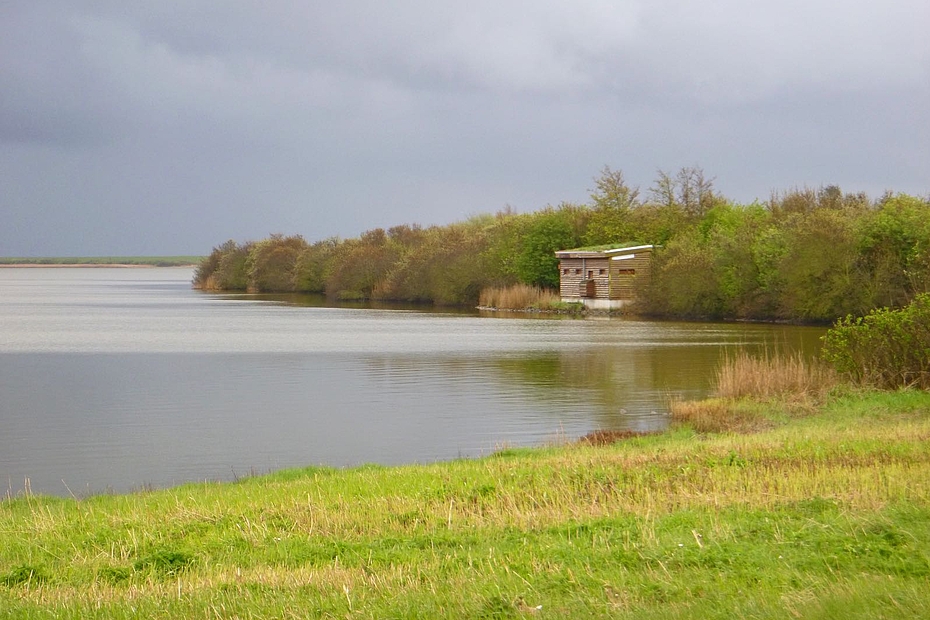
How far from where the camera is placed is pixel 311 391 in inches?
1199

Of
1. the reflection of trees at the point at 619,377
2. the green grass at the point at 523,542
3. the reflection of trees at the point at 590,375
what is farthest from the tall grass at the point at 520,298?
the green grass at the point at 523,542

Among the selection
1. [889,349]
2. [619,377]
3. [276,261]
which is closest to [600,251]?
[619,377]

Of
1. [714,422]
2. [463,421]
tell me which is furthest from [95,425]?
[714,422]

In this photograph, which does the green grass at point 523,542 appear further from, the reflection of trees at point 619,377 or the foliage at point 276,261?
the foliage at point 276,261

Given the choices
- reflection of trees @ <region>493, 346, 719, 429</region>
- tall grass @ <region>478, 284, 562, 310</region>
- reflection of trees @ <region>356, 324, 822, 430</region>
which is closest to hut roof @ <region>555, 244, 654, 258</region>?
tall grass @ <region>478, 284, 562, 310</region>

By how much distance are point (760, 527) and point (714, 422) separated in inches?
469

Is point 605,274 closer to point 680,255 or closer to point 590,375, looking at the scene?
point 680,255

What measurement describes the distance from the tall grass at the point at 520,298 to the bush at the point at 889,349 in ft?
174

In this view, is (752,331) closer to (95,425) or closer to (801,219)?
(801,219)

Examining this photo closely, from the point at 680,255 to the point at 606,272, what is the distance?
7672 mm

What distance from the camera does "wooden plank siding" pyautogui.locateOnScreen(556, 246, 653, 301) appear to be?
71438mm

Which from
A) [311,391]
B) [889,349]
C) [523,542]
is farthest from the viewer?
[311,391]

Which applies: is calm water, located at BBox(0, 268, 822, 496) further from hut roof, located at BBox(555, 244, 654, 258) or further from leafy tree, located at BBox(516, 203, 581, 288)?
leafy tree, located at BBox(516, 203, 581, 288)

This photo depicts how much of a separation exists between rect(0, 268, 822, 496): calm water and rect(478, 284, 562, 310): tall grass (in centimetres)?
1737
